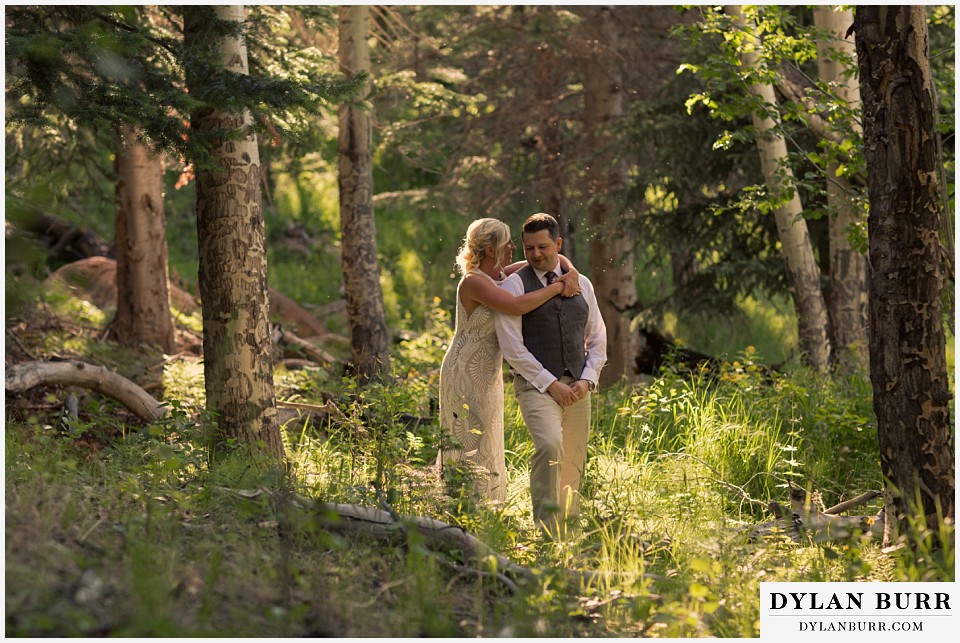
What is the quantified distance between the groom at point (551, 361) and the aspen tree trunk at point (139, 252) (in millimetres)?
7648

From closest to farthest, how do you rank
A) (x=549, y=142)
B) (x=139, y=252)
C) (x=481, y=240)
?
(x=481, y=240) → (x=139, y=252) → (x=549, y=142)

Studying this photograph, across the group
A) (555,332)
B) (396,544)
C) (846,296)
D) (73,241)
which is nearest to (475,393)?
(555,332)

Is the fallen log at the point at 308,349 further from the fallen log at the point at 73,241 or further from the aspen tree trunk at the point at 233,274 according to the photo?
the aspen tree trunk at the point at 233,274

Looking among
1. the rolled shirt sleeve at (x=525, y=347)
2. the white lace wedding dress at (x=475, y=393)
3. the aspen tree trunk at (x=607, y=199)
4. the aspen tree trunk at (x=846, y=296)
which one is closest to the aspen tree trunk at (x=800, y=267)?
the aspen tree trunk at (x=846, y=296)

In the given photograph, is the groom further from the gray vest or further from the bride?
the bride

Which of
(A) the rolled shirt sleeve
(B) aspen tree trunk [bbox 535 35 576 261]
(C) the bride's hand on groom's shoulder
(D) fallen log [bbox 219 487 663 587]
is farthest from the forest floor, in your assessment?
(B) aspen tree trunk [bbox 535 35 576 261]

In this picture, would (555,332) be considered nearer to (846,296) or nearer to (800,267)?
(800,267)

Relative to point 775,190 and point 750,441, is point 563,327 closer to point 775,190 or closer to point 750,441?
point 750,441

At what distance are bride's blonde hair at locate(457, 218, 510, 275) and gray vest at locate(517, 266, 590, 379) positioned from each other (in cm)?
27

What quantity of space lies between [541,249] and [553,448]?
121 centimetres

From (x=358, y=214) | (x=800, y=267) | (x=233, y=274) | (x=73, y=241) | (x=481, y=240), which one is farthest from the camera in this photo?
(x=73, y=241)

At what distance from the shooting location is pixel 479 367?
6270mm

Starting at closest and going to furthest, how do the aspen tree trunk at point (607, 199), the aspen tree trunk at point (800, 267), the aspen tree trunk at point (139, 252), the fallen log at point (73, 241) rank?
the aspen tree trunk at point (800, 267) < the aspen tree trunk at point (139, 252) < the aspen tree trunk at point (607, 199) < the fallen log at point (73, 241)

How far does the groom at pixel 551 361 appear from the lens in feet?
18.8
